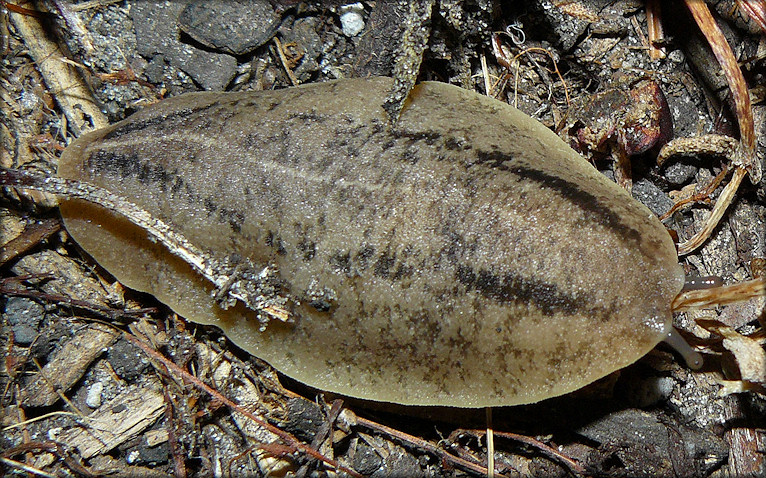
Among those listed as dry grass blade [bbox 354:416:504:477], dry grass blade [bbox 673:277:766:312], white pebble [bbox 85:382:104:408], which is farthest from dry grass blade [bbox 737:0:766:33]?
white pebble [bbox 85:382:104:408]

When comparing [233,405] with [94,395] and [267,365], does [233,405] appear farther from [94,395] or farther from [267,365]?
[94,395]

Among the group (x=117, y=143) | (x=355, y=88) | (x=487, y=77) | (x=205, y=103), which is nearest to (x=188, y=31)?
(x=205, y=103)

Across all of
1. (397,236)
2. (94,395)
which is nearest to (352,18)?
(397,236)

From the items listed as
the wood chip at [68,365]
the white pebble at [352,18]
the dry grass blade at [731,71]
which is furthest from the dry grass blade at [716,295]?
the wood chip at [68,365]

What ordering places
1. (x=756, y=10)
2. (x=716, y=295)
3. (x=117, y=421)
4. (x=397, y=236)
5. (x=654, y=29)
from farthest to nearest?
1. (x=654, y=29)
2. (x=117, y=421)
3. (x=756, y=10)
4. (x=397, y=236)
5. (x=716, y=295)

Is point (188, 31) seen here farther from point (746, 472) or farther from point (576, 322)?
point (746, 472)

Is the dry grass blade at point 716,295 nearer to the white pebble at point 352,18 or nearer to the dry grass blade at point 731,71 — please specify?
the dry grass blade at point 731,71
